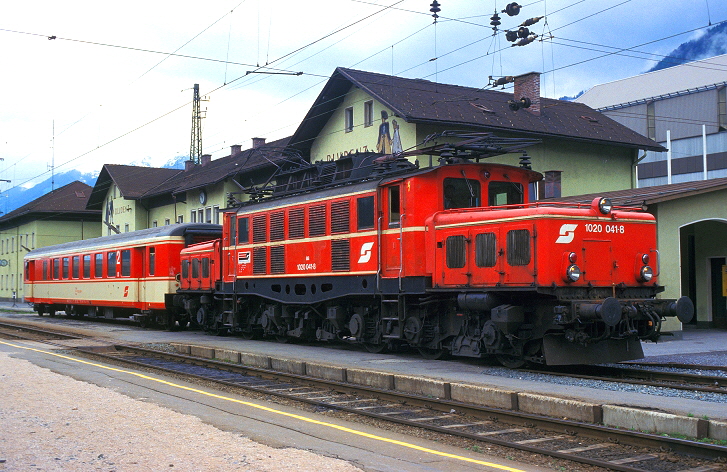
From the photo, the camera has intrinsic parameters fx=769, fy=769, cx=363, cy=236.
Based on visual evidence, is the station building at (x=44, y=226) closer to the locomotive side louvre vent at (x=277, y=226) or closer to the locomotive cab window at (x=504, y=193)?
the locomotive side louvre vent at (x=277, y=226)

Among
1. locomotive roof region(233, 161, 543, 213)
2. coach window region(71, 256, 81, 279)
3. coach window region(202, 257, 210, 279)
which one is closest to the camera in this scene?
locomotive roof region(233, 161, 543, 213)

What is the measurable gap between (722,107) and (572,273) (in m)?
56.6

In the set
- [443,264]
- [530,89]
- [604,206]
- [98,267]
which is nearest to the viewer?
[604,206]

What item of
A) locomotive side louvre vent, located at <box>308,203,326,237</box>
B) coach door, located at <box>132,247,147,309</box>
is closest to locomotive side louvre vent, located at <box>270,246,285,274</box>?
locomotive side louvre vent, located at <box>308,203,326,237</box>

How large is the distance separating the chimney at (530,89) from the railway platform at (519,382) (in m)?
16.8

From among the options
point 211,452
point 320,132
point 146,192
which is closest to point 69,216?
point 146,192

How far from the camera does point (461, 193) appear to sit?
1491 centimetres

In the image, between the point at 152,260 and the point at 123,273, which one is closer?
the point at 152,260

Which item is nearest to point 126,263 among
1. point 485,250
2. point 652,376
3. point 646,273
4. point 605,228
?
point 485,250

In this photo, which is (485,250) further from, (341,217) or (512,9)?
(512,9)

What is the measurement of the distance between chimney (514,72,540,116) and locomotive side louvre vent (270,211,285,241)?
62.0 feet

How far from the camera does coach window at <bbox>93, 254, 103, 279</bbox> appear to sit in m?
31.1

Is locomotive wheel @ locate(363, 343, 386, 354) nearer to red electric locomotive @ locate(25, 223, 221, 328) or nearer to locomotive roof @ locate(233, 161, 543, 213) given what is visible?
locomotive roof @ locate(233, 161, 543, 213)

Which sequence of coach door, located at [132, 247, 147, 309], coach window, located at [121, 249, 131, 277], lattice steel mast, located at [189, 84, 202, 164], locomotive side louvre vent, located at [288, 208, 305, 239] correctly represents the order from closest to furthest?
locomotive side louvre vent, located at [288, 208, 305, 239] → coach door, located at [132, 247, 147, 309] → coach window, located at [121, 249, 131, 277] → lattice steel mast, located at [189, 84, 202, 164]
